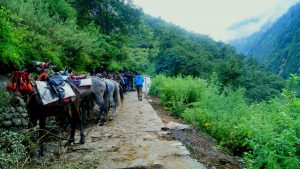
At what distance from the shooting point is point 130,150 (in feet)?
23.4

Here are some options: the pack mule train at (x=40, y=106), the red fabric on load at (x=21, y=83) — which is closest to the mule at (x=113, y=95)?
the pack mule train at (x=40, y=106)

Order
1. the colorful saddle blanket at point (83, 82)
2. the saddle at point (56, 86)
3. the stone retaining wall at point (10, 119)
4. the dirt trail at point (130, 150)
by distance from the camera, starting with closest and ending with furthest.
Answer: the dirt trail at point (130, 150) < the saddle at point (56, 86) < the stone retaining wall at point (10, 119) < the colorful saddle blanket at point (83, 82)

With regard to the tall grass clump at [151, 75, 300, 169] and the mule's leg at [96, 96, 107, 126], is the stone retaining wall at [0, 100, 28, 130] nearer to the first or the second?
the mule's leg at [96, 96, 107, 126]

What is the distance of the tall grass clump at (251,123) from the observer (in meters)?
5.66

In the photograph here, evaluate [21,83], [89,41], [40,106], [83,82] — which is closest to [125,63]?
[89,41]

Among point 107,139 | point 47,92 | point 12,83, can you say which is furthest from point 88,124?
point 12,83

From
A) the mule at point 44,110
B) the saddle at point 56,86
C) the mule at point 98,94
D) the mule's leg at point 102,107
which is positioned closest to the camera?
the mule at point 44,110

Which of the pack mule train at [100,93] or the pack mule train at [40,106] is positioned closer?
the pack mule train at [40,106]

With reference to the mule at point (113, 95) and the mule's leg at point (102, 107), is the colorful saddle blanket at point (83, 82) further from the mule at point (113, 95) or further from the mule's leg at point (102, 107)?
the mule at point (113, 95)

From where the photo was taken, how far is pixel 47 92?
7.18m

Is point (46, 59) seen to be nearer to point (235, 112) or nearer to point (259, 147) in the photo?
point (235, 112)

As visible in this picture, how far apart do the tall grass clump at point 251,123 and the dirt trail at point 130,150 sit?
1.28m

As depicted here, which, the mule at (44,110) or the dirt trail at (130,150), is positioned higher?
the mule at (44,110)

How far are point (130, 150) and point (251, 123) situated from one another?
2853mm
